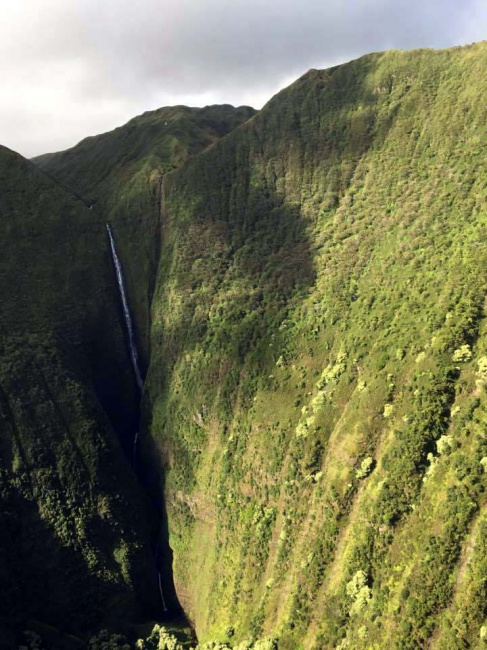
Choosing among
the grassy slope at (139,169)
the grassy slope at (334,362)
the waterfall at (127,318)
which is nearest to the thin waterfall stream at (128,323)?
the waterfall at (127,318)

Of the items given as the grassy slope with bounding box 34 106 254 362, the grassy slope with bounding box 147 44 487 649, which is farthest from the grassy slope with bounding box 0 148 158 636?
the grassy slope with bounding box 147 44 487 649

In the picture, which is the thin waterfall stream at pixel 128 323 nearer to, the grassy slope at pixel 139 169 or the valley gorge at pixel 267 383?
the valley gorge at pixel 267 383

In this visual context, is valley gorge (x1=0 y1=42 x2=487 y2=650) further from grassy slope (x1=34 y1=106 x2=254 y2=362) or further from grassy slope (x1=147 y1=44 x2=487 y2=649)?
grassy slope (x1=34 y1=106 x2=254 y2=362)

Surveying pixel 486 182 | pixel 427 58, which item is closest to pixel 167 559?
pixel 486 182

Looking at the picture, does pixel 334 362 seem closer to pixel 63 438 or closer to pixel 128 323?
pixel 63 438

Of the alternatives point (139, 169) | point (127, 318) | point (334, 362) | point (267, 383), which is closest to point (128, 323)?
point (127, 318)

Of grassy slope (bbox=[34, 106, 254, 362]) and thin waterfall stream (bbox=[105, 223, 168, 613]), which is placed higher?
grassy slope (bbox=[34, 106, 254, 362])
